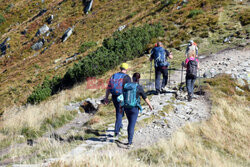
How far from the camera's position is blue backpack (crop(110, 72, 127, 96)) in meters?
5.15

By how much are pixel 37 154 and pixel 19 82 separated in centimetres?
2254

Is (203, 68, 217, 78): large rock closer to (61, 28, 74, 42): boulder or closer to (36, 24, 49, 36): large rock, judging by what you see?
(61, 28, 74, 42): boulder

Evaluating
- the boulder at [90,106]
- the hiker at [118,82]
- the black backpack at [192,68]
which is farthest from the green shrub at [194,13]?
the hiker at [118,82]

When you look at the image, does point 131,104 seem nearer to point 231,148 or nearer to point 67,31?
point 231,148

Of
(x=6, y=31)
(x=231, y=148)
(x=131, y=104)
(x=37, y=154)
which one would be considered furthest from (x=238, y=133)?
(x=6, y=31)

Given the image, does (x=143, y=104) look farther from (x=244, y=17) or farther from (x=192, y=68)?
(x=244, y=17)

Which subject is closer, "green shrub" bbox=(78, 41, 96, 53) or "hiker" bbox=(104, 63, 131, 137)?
"hiker" bbox=(104, 63, 131, 137)

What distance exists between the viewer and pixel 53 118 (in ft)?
27.8

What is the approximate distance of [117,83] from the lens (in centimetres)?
521

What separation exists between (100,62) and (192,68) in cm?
951

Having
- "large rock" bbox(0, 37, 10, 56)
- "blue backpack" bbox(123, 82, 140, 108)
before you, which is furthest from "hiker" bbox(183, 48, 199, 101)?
"large rock" bbox(0, 37, 10, 56)

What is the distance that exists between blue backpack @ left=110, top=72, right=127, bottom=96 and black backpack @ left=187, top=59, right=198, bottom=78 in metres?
3.59

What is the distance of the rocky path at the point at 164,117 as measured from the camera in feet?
18.3

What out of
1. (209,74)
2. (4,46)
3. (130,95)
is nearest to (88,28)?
(4,46)
